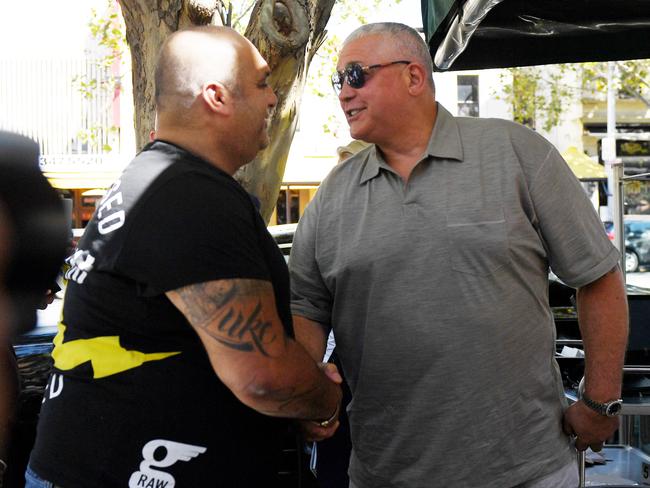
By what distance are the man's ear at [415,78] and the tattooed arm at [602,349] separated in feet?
2.61

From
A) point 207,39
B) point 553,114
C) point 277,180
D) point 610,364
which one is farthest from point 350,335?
point 553,114

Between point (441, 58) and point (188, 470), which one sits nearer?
point (188, 470)

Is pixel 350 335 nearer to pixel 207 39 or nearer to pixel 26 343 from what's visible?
pixel 207 39

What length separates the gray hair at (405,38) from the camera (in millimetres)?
2793

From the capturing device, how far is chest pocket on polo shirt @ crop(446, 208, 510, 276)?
248 centimetres

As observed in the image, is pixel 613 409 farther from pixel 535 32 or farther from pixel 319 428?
pixel 535 32

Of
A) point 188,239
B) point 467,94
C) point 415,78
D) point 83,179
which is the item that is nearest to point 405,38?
point 415,78

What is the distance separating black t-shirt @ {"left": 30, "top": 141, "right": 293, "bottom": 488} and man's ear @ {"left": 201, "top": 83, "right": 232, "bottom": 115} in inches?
5.6

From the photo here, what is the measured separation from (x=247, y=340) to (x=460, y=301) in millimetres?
786

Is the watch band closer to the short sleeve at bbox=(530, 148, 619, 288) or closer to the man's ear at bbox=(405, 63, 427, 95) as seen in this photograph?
the short sleeve at bbox=(530, 148, 619, 288)

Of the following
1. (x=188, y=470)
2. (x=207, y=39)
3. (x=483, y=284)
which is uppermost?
(x=207, y=39)

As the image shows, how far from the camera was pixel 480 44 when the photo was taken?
14.0 ft

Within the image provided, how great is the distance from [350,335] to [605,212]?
26338 mm

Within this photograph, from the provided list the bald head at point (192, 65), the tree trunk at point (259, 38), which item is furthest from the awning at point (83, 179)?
the bald head at point (192, 65)
